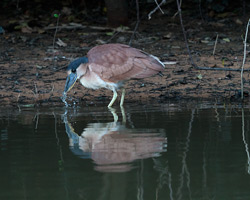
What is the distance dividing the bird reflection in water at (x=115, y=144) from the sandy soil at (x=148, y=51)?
2.16 metres

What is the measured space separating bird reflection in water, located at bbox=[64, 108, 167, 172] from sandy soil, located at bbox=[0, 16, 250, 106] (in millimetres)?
2161

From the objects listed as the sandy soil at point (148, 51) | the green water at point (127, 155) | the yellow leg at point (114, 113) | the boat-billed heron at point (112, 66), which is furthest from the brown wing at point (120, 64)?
the green water at point (127, 155)

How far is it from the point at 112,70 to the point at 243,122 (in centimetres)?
219

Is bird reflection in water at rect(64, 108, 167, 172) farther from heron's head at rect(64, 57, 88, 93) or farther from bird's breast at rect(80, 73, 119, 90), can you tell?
heron's head at rect(64, 57, 88, 93)

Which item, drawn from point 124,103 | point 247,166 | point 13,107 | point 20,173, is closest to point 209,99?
point 124,103

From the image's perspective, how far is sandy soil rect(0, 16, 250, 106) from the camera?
26.5 feet

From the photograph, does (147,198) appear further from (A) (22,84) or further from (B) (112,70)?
(A) (22,84)

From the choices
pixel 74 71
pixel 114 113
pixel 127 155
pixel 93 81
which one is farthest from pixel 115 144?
pixel 74 71

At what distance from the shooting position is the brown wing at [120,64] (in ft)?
24.5

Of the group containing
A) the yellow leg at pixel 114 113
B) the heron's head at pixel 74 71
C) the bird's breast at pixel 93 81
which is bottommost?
the yellow leg at pixel 114 113

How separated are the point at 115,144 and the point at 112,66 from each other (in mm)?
2636

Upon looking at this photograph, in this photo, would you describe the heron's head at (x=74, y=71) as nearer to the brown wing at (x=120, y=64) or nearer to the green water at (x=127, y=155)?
the brown wing at (x=120, y=64)

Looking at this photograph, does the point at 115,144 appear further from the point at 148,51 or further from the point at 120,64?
the point at 148,51

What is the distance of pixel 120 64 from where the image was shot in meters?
7.51
